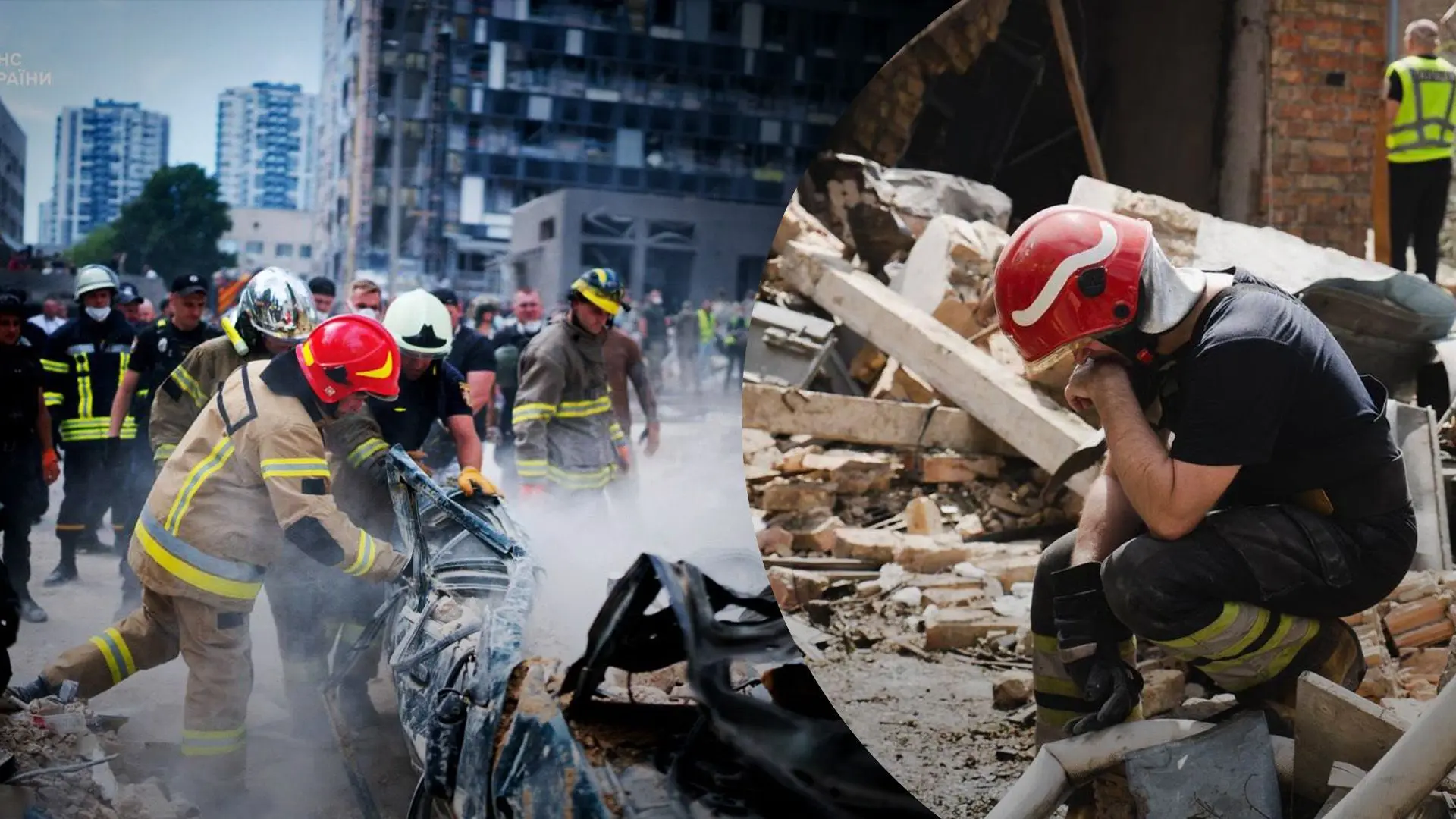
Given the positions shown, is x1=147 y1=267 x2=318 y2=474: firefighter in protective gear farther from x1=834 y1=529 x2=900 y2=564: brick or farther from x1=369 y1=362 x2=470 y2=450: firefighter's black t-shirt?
x1=834 y1=529 x2=900 y2=564: brick

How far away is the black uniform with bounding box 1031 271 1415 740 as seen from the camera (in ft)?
8.48

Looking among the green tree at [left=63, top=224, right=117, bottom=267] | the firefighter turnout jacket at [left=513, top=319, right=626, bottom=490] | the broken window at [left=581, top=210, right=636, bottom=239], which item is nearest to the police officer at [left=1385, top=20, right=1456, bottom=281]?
the broken window at [left=581, top=210, right=636, bottom=239]

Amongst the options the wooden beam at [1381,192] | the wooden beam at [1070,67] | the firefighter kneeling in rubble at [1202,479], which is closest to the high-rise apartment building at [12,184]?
the firefighter kneeling in rubble at [1202,479]

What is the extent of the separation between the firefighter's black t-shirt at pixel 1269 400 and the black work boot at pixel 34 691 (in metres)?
2.76

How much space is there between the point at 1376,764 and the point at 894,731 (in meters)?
1.05

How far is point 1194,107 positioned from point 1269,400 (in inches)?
33.6

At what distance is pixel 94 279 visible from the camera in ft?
11.3

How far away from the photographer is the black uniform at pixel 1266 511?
259 cm

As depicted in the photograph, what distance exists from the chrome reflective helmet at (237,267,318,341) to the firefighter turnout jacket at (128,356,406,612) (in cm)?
10

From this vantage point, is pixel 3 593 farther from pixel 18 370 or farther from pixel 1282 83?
pixel 1282 83

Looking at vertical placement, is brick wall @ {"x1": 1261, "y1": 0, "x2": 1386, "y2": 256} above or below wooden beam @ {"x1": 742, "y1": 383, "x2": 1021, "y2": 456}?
above

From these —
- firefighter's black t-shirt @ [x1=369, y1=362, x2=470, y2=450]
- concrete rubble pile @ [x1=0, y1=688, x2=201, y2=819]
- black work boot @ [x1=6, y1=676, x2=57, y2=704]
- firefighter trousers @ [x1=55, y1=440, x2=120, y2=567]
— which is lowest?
concrete rubble pile @ [x1=0, y1=688, x2=201, y2=819]

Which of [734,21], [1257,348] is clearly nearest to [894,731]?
[1257,348]

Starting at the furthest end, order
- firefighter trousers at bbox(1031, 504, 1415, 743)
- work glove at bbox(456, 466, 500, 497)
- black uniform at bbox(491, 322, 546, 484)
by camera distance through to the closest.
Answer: black uniform at bbox(491, 322, 546, 484)
work glove at bbox(456, 466, 500, 497)
firefighter trousers at bbox(1031, 504, 1415, 743)
